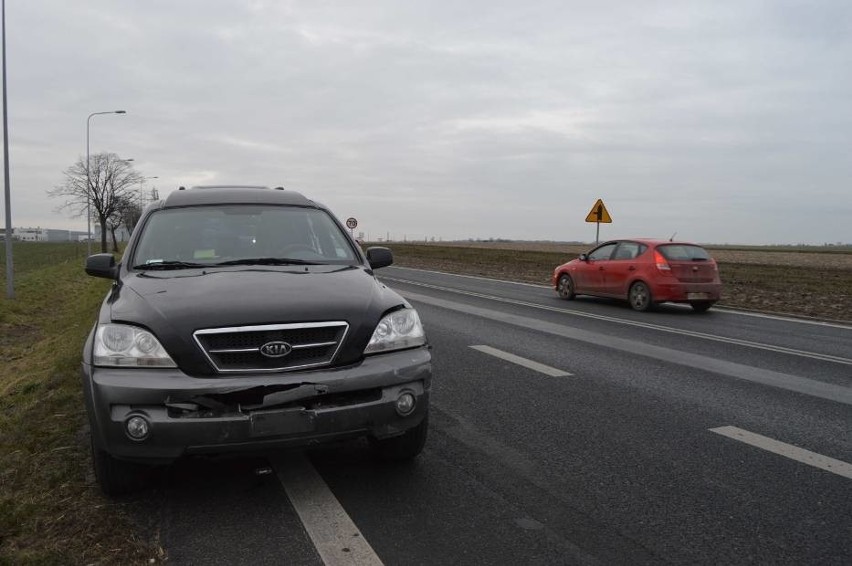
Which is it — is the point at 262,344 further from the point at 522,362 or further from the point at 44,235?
the point at 44,235

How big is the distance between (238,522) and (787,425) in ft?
13.7

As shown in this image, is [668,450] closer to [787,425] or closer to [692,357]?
[787,425]

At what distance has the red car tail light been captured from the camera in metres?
13.3

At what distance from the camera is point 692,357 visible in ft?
26.9

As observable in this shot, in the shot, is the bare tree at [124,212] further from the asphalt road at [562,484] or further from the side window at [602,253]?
the asphalt road at [562,484]

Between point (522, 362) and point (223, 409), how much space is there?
4.82 meters

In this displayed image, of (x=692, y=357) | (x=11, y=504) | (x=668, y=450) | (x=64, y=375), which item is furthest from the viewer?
(x=692, y=357)

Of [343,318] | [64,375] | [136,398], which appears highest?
[343,318]

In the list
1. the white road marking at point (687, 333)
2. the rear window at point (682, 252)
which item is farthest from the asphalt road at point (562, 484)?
the rear window at point (682, 252)

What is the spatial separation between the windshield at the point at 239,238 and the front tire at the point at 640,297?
32.2 ft

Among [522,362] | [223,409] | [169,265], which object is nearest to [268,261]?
[169,265]

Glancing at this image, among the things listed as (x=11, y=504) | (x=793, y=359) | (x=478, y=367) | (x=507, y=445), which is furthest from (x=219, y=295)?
(x=793, y=359)

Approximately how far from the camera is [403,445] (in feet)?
13.1

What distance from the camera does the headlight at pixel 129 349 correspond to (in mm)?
3279
